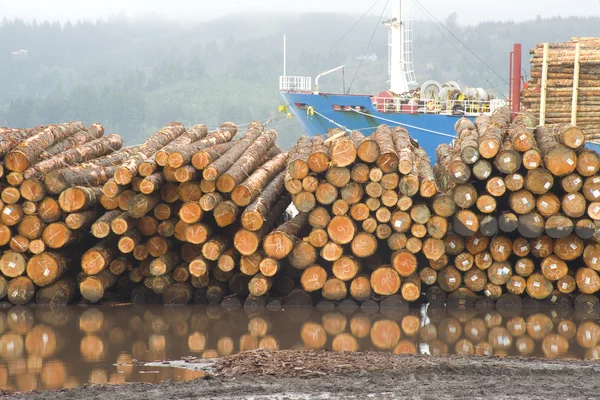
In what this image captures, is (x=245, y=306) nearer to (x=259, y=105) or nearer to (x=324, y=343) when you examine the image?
(x=324, y=343)

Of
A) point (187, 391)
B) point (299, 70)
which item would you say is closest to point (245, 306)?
point (187, 391)

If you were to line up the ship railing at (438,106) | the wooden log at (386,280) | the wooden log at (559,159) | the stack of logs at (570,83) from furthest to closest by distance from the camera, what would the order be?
the ship railing at (438,106), the stack of logs at (570,83), the wooden log at (386,280), the wooden log at (559,159)

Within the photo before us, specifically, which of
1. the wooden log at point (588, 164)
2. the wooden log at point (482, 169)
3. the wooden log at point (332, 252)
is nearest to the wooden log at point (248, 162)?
the wooden log at point (332, 252)

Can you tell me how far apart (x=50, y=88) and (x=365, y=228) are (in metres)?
91.1

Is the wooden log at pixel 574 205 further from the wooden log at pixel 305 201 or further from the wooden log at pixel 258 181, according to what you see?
the wooden log at pixel 258 181

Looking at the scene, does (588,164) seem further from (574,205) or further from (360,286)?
(360,286)

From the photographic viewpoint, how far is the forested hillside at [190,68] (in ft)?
235

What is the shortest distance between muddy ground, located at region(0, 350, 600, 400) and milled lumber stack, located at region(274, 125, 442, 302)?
2955mm

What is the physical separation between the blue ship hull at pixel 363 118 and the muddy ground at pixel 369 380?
24.6 metres

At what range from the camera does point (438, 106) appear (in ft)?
113

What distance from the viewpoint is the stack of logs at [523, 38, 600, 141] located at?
22.1m

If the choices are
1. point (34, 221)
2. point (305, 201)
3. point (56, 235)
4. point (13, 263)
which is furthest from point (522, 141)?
point (13, 263)

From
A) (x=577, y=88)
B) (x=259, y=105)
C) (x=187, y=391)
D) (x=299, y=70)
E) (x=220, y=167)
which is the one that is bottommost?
(x=187, y=391)

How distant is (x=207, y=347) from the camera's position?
9.97 meters
